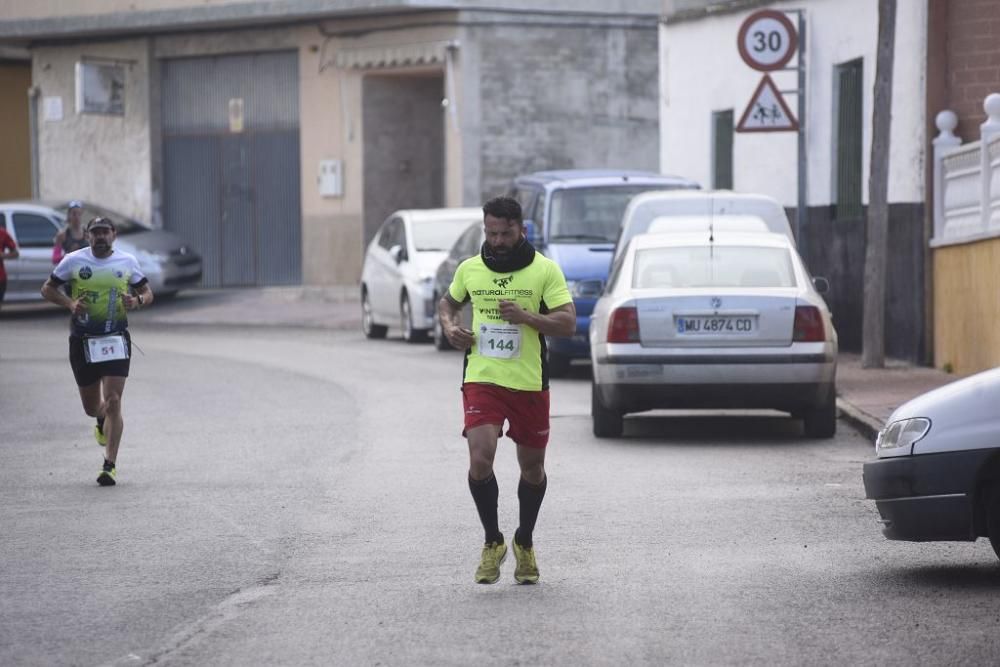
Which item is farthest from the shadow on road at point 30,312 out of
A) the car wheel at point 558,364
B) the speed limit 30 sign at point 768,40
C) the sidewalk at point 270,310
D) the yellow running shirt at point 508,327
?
the yellow running shirt at point 508,327

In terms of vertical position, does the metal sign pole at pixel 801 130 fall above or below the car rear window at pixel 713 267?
above

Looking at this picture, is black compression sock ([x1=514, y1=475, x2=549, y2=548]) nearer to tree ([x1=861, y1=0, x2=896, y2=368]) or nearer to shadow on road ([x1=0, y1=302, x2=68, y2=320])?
tree ([x1=861, y1=0, x2=896, y2=368])

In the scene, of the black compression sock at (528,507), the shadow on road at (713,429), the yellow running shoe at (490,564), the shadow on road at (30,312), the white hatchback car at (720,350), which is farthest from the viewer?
the shadow on road at (30,312)

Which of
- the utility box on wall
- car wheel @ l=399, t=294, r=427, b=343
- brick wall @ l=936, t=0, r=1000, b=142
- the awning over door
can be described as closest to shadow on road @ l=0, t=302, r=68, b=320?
the utility box on wall

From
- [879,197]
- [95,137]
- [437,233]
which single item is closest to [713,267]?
[879,197]

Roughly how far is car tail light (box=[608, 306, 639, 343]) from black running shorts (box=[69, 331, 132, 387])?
11.0 ft

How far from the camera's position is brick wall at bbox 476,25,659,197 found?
114 ft

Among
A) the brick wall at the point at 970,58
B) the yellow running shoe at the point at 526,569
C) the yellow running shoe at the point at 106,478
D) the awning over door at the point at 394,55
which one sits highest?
the awning over door at the point at 394,55

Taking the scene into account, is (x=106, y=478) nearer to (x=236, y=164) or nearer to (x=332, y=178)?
(x=332, y=178)

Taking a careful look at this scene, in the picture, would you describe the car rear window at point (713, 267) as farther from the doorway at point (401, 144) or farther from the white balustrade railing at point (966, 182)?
the doorway at point (401, 144)

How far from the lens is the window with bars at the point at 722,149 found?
28.0 meters

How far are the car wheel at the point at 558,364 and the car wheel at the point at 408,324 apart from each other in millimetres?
5281

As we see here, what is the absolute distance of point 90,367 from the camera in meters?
12.8

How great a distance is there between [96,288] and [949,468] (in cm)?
633
